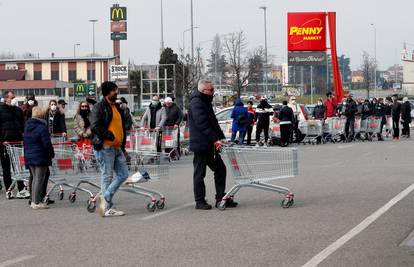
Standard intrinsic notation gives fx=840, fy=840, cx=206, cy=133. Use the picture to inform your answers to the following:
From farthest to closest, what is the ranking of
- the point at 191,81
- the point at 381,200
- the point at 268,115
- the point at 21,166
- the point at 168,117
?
the point at 191,81 < the point at 268,115 < the point at 168,117 < the point at 21,166 < the point at 381,200

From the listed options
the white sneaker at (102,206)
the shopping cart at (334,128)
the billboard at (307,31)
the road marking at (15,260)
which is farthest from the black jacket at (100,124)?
the billboard at (307,31)

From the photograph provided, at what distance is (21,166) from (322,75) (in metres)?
128

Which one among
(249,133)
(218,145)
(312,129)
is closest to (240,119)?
(249,133)

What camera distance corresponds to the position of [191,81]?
58719mm

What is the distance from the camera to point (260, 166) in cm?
1307

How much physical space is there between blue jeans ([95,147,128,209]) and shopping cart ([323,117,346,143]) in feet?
74.1

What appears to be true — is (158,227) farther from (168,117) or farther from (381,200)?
(168,117)

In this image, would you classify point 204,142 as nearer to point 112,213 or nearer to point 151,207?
point 151,207

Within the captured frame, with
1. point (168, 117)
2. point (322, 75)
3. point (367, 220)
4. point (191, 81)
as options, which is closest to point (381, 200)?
point (367, 220)

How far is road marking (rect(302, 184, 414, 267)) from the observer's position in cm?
875

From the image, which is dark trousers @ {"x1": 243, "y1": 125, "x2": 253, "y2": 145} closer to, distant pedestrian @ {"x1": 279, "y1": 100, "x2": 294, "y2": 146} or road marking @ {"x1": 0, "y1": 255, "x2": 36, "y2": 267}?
distant pedestrian @ {"x1": 279, "y1": 100, "x2": 294, "y2": 146}

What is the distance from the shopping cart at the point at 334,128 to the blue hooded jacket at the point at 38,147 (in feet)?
72.0

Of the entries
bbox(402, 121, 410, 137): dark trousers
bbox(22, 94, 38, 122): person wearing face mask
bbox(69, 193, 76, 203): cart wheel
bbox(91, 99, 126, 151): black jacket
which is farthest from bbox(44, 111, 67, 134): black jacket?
bbox(402, 121, 410, 137): dark trousers

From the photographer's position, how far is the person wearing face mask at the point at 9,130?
1579 centimetres
